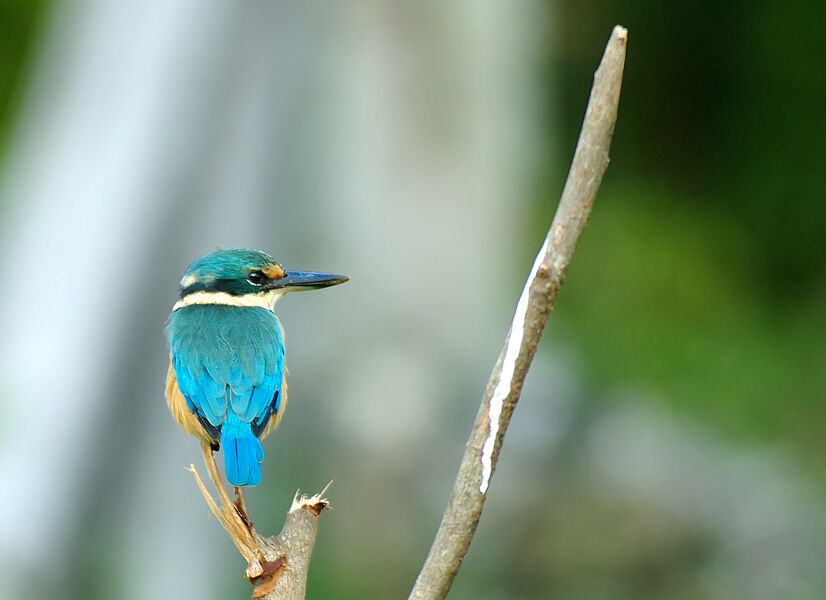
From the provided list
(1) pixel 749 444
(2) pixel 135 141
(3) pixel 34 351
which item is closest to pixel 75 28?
(2) pixel 135 141

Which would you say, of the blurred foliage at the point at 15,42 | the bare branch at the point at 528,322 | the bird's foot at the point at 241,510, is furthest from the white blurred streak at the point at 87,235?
the bare branch at the point at 528,322

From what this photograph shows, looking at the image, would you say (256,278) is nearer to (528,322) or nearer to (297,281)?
(297,281)

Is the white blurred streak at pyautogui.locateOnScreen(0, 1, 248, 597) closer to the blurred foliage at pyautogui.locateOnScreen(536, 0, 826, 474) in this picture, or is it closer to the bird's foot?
the blurred foliage at pyautogui.locateOnScreen(536, 0, 826, 474)

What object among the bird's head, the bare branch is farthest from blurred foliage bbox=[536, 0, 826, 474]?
the bare branch

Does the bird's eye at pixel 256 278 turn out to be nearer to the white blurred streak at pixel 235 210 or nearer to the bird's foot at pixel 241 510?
the bird's foot at pixel 241 510

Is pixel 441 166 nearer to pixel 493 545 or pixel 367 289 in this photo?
pixel 367 289

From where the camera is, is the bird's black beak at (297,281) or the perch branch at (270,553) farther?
the bird's black beak at (297,281)

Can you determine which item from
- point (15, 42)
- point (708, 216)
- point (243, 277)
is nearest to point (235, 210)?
point (15, 42)
